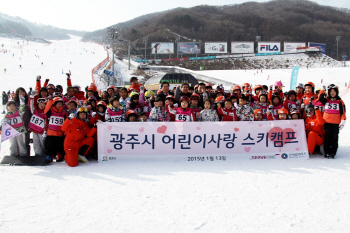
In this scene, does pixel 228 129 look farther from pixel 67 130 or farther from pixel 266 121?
pixel 67 130

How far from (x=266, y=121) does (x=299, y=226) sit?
2.73 m

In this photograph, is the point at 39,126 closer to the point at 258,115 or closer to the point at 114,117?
the point at 114,117

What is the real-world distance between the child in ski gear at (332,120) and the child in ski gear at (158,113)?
3432 millimetres

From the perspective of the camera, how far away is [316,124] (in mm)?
5117

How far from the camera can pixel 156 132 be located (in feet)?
16.0

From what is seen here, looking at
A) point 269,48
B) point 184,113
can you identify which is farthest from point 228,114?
point 269,48

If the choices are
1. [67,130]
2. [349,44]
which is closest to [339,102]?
[67,130]

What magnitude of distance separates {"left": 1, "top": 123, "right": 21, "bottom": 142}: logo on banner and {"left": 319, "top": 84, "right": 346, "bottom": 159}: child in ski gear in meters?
6.43

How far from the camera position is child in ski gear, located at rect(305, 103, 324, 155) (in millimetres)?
5012

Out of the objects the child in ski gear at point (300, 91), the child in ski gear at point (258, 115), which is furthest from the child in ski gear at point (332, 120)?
the child in ski gear at point (300, 91)

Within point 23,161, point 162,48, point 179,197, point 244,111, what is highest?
point 162,48

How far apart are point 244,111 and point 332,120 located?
180 centimetres

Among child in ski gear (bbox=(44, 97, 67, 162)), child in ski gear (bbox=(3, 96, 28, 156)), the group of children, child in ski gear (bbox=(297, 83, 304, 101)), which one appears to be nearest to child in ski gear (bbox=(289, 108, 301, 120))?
the group of children

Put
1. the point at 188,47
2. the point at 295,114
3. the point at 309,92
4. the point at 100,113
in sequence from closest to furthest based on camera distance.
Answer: the point at 295,114
the point at 100,113
the point at 309,92
the point at 188,47
